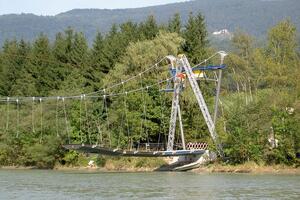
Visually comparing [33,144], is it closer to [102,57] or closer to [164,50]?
[102,57]

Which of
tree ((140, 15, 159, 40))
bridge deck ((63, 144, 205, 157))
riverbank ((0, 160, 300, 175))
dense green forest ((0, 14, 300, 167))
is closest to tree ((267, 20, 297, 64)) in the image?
dense green forest ((0, 14, 300, 167))

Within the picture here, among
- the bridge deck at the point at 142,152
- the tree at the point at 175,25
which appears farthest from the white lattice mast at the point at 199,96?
the tree at the point at 175,25

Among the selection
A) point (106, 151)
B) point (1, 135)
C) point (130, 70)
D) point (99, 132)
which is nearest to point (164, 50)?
point (130, 70)

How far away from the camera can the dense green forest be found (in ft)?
148

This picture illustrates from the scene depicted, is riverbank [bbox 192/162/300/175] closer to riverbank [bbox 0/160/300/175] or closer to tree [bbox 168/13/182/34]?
riverbank [bbox 0/160/300/175]

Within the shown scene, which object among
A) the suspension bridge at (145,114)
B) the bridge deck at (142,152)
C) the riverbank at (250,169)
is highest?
the suspension bridge at (145,114)

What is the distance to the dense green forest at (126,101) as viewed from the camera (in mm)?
45031

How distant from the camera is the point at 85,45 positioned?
65.3 m

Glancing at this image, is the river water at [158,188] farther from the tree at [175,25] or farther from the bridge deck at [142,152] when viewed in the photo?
the tree at [175,25]

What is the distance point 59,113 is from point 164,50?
932 cm

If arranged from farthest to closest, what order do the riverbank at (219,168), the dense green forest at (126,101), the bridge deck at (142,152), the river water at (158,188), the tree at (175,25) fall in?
1. the tree at (175,25)
2. the bridge deck at (142,152)
3. the dense green forest at (126,101)
4. the riverbank at (219,168)
5. the river water at (158,188)

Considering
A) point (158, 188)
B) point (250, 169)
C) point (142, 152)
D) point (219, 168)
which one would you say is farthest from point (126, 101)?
point (158, 188)

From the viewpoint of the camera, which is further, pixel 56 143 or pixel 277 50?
pixel 277 50

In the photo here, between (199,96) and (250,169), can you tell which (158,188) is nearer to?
(250,169)
